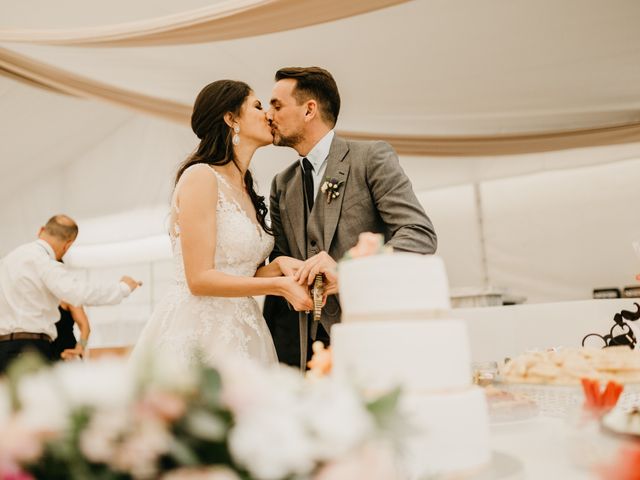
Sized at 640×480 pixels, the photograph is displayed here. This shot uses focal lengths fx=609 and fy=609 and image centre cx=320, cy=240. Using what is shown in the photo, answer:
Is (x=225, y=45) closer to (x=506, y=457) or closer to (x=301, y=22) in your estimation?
(x=301, y=22)

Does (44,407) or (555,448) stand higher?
(44,407)

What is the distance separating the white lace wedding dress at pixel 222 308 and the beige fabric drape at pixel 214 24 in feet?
3.89

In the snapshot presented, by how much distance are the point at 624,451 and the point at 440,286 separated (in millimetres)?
358

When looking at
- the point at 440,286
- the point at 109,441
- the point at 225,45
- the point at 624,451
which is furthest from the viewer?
the point at 225,45

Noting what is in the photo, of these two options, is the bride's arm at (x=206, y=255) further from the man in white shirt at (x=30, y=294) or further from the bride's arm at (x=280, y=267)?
the man in white shirt at (x=30, y=294)

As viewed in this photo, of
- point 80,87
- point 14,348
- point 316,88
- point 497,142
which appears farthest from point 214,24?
point 14,348

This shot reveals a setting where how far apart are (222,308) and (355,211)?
609mm

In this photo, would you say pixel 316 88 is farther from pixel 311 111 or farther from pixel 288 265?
pixel 288 265

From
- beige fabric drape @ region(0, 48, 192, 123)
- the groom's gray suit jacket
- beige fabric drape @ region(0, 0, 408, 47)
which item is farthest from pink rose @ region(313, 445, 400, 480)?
beige fabric drape @ region(0, 48, 192, 123)

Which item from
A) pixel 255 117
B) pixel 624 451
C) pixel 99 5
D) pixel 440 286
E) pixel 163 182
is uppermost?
pixel 99 5

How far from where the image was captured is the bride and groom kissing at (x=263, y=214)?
204 centimetres

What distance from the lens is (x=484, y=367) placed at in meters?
2.00

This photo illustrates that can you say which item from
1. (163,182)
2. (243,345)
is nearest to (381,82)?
(243,345)

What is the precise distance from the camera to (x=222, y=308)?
2246mm
